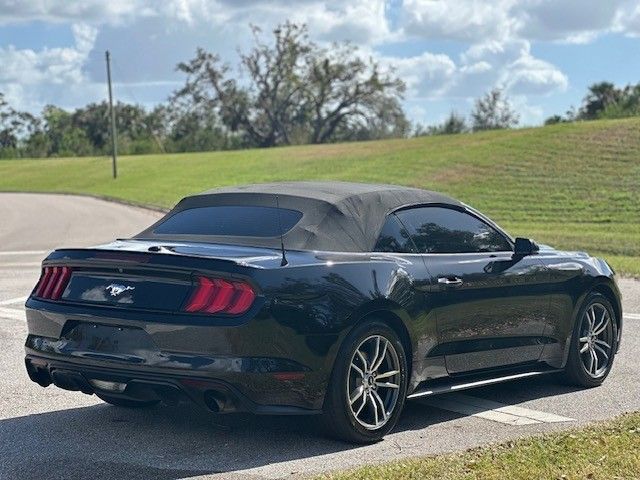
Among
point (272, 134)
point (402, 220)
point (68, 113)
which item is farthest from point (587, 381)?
point (68, 113)

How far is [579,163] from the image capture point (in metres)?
44.5

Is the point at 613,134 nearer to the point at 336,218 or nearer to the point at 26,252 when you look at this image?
the point at 26,252

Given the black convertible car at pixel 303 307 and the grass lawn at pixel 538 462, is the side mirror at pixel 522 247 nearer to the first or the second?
the black convertible car at pixel 303 307

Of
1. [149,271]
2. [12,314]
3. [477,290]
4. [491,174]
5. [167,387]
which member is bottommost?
[491,174]

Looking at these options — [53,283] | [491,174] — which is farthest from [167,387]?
[491,174]

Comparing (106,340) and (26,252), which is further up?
(106,340)

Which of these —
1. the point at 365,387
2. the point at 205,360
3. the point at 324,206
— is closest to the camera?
the point at 205,360

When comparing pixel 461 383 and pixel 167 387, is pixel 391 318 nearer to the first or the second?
pixel 461 383

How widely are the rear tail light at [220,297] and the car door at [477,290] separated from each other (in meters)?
1.38

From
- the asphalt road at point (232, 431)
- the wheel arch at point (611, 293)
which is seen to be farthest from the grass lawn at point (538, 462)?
the wheel arch at point (611, 293)

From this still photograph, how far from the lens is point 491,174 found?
45.7 meters

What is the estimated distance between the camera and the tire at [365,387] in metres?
6.29

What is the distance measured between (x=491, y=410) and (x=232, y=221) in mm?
2138

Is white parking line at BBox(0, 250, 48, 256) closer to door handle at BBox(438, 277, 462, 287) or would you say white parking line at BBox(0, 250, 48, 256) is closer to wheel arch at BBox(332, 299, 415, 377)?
door handle at BBox(438, 277, 462, 287)
